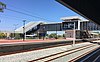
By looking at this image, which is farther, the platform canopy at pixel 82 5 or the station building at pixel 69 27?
the station building at pixel 69 27

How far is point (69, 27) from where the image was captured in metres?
147

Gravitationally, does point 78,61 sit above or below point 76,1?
below

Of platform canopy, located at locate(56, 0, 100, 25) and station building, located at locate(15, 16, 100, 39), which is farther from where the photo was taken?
station building, located at locate(15, 16, 100, 39)

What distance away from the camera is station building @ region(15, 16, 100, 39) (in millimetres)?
129925

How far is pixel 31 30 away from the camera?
182 meters

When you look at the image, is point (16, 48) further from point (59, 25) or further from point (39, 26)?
point (39, 26)

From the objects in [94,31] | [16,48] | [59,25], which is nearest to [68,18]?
[59,25]

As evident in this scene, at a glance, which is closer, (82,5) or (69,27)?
(82,5)

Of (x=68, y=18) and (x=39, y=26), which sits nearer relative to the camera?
(x=68, y=18)

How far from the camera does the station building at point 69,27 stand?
426ft

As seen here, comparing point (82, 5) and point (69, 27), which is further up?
point (69, 27)

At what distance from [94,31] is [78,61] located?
130 meters

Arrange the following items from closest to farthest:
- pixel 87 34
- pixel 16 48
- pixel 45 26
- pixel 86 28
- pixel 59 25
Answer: pixel 16 48 < pixel 87 34 < pixel 86 28 < pixel 59 25 < pixel 45 26

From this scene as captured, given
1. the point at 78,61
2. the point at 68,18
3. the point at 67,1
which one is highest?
the point at 68,18
